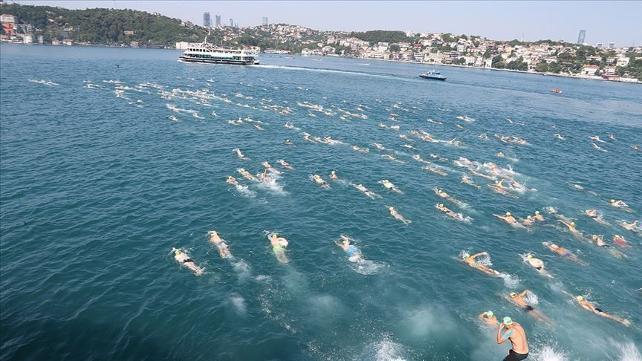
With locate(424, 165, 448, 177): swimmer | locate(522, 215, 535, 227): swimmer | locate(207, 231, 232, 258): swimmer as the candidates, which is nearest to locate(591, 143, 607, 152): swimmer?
locate(424, 165, 448, 177): swimmer

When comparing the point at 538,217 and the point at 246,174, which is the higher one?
the point at 246,174

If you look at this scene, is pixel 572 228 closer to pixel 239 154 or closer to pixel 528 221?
pixel 528 221

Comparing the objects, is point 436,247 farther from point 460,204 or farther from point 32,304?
point 32,304

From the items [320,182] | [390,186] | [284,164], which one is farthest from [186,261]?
[390,186]

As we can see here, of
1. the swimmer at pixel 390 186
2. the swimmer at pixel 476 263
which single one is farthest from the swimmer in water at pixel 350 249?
the swimmer at pixel 390 186

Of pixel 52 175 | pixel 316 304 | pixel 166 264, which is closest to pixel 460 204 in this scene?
pixel 316 304
